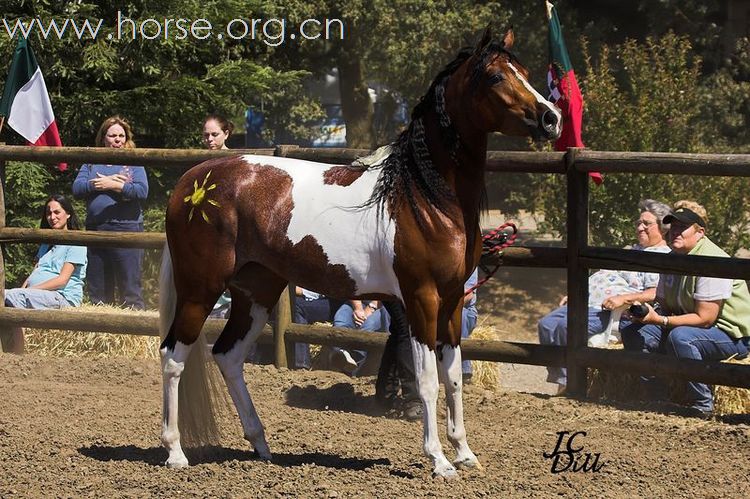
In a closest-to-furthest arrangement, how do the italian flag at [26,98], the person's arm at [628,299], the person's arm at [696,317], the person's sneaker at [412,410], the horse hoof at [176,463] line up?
the horse hoof at [176,463] < the person's sneaker at [412,410] < the person's arm at [696,317] < the person's arm at [628,299] < the italian flag at [26,98]

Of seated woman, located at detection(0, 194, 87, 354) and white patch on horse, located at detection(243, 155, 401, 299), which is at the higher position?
white patch on horse, located at detection(243, 155, 401, 299)

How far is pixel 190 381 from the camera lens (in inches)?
208

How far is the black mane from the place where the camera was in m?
4.82

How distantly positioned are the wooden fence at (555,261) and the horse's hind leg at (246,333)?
149 centimetres

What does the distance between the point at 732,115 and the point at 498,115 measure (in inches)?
406

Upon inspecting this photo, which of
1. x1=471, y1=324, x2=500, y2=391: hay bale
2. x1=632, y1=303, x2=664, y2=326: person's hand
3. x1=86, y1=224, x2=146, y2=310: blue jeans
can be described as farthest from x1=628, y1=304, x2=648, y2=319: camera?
x1=86, y1=224, x2=146, y2=310: blue jeans

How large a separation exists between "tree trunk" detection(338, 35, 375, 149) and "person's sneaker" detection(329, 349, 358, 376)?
8420mm

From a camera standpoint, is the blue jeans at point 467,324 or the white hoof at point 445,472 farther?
the blue jeans at point 467,324

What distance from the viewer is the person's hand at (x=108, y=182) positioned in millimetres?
8156

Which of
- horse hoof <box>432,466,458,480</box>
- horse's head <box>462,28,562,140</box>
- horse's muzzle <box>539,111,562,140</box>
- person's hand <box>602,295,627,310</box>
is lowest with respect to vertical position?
horse hoof <box>432,466,458,480</box>

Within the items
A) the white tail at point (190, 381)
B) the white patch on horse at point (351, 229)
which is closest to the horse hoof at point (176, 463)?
the white tail at point (190, 381)

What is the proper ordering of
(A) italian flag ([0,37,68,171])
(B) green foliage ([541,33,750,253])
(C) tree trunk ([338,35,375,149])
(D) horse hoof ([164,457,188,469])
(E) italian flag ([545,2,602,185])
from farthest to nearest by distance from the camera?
(C) tree trunk ([338,35,375,149]) < (B) green foliage ([541,33,750,253]) < (A) italian flag ([0,37,68,171]) < (E) italian flag ([545,2,602,185]) < (D) horse hoof ([164,457,188,469])

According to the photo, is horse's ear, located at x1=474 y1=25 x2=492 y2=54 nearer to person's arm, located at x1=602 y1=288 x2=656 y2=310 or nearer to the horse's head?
the horse's head

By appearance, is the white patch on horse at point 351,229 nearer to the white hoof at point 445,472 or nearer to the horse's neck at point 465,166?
the horse's neck at point 465,166
